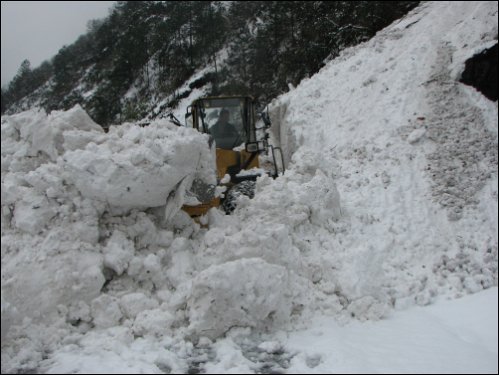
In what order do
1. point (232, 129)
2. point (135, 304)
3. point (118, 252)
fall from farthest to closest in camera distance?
point (232, 129) < point (118, 252) < point (135, 304)

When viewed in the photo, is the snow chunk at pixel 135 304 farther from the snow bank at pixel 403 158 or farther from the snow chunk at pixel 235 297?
the snow bank at pixel 403 158

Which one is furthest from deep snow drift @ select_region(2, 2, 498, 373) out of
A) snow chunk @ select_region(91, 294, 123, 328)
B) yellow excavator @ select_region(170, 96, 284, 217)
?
yellow excavator @ select_region(170, 96, 284, 217)

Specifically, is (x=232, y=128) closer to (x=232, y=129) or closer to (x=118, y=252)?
(x=232, y=129)

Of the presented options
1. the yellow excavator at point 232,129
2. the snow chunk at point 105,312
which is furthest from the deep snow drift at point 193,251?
the yellow excavator at point 232,129

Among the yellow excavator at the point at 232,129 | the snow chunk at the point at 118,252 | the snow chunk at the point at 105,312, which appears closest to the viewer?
the snow chunk at the point at 105,312

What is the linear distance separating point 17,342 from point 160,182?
2.01 meters

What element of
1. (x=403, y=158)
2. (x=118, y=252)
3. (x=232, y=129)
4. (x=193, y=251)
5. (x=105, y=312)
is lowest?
(x=105, y=312)

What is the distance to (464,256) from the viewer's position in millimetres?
5805

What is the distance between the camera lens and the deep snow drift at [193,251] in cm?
409

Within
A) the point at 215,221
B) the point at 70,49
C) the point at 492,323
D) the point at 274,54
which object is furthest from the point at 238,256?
the point at 274,54

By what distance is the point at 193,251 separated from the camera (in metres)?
5.33

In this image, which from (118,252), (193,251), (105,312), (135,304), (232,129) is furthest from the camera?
(232,129)

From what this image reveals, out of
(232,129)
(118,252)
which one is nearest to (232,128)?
(232,129)

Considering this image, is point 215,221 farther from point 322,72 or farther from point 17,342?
point 322,72
